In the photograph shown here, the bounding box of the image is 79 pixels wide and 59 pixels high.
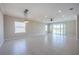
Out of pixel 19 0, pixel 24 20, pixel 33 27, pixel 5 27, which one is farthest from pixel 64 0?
pixel 33 27

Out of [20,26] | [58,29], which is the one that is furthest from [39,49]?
[58,29]

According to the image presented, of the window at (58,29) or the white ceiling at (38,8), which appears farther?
the window at (58,29)

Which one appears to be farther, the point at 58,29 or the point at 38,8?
the point at 58,29

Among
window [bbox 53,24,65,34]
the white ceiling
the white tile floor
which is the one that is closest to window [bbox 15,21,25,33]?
the white ceiling

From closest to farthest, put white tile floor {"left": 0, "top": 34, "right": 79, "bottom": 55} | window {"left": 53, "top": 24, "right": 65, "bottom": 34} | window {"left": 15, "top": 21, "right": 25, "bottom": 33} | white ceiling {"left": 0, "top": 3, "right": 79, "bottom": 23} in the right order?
white tile floor {"left": 0, "top": 34, "right": 79, "bottom": 55}, white ceiling {"left": 0, "top": 3, "right": 79, "bottom": 23}, window {"left": 15, "top": 21, "right": 25, "bottom": 33}, window {"left": 53, "top": 24, "right": 65, "bottom": 34}

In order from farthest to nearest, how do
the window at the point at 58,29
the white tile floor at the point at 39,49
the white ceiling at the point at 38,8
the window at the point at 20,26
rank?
the window at the point at 58,29
the window at the point at 20,26
the white ceiling at the point at 38,8
the white tile floor at the point at 39,49

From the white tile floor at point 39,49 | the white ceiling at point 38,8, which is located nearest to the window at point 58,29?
the white ceiling at point 38,8

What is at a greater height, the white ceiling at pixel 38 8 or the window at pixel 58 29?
the white ceiling at pixel 38 8

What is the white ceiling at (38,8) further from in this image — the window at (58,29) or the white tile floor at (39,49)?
the window at (58,29)

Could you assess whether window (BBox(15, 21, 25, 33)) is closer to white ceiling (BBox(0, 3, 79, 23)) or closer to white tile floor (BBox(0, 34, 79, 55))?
white ceiling (BBox(0, 3, 79, 23))

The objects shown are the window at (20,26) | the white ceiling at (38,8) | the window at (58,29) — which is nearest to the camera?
the white ceiling at (38,8)

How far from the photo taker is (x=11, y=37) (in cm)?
794

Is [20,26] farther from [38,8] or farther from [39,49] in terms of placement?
[39,49]
